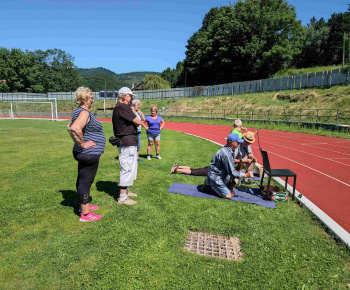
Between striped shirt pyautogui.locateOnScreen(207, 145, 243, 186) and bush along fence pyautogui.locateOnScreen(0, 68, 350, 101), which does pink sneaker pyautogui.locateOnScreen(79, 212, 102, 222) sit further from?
bush along fence pyautogui.locateOnScreen(0, 68, 350, 101)

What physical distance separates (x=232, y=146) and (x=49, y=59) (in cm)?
9778

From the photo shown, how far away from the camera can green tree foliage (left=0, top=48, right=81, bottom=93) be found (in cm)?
7250

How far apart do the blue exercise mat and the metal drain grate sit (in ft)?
5.01

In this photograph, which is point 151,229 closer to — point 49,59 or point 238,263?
point 238,263

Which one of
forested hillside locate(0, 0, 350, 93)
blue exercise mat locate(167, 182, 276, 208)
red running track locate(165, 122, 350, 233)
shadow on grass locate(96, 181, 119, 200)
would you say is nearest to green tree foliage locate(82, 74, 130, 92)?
forested hillside locate(0, 0, 350, 93)

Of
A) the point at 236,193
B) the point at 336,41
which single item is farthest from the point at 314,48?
the point at 236,193

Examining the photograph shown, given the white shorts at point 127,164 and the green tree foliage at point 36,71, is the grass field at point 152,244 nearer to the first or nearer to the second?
the white shorts at point 127,164

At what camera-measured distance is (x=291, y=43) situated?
5138 centimetres

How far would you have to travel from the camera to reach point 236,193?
220 inches

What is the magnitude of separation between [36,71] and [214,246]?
87.0 metres

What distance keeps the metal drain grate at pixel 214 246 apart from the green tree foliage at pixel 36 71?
83.8 meters

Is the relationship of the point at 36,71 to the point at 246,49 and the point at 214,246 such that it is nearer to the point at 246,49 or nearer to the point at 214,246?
the point at 246,49

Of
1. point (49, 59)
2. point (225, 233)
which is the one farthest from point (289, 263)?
point (49, 59)

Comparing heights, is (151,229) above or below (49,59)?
below
